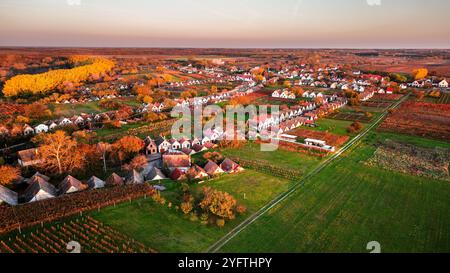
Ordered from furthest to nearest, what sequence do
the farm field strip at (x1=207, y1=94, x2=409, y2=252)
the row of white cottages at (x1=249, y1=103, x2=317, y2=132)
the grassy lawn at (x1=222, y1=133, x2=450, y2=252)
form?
1. the row of white cottages at (x1=249, y1=103, x2=317, y2=132)
2. the farm field strip at (x1=207, y1=94, x2=409, y2=252)
3. the grassy lawn at (x1=222, y1=133, x2=450, y2=252)

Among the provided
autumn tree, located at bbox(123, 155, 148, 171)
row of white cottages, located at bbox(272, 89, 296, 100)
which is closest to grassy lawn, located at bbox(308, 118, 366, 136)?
row of white cottages, located at bbox(272, 89, 296, 100)

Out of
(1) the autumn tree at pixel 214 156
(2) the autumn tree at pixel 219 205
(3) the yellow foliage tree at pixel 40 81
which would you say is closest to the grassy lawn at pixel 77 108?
(3) the yellow foliage tree at pixel 40 81

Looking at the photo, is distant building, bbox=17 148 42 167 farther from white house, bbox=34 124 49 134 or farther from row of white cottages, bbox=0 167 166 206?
white house, bbox=34 124 49 134

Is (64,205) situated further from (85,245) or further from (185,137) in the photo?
(185,137)

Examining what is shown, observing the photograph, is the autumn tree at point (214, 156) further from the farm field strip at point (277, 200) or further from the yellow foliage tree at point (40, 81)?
the yellow foliage tree at point (40, 81)

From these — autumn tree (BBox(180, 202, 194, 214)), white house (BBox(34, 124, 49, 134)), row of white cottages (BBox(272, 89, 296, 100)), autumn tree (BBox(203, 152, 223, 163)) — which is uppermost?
row of white cottages (BBox(272, 89, 296, 100))
